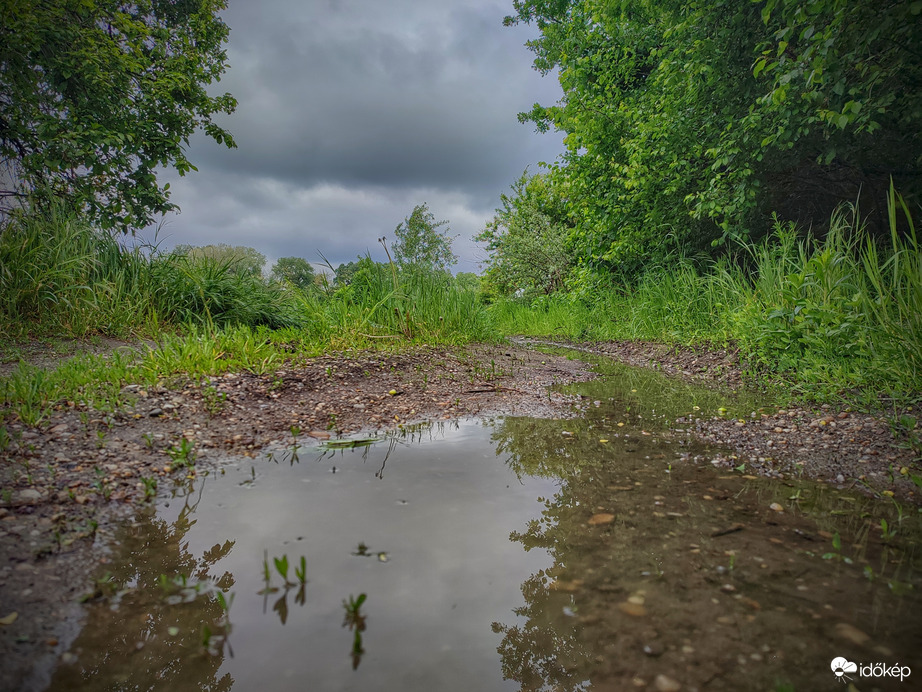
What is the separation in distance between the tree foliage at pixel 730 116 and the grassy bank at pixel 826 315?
723 mm

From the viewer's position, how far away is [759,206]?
6207 millimetres

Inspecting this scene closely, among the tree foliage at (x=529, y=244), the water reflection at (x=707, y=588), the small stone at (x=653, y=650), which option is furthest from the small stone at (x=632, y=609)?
the tree foliage at (x=529, y=244)

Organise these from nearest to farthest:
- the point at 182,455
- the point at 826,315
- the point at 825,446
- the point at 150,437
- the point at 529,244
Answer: the point at 182,455, the point at 150,437, the point at 825,446, the point at 826,315, the point at 529,244

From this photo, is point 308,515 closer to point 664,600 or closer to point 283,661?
point 283,661

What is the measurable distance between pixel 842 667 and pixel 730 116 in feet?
20.9

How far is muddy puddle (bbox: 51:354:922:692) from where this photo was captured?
1096 mm

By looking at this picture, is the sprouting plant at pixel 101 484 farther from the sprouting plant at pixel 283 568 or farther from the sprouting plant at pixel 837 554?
the sprouting plant at pixel 837 554

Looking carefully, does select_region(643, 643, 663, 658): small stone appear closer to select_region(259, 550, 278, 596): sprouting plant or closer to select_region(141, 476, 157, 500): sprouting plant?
select_region(259, 550, 278, 596): sprouting plant

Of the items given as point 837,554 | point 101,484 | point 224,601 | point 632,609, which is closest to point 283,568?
point 224,601

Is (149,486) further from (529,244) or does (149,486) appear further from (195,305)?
(529,244)

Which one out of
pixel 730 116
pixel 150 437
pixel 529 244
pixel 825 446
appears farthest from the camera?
pixel 529 244

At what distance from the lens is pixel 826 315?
3742 millimetres

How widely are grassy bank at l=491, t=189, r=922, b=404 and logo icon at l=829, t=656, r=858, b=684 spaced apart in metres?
2.46

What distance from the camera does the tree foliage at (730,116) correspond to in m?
3.87
